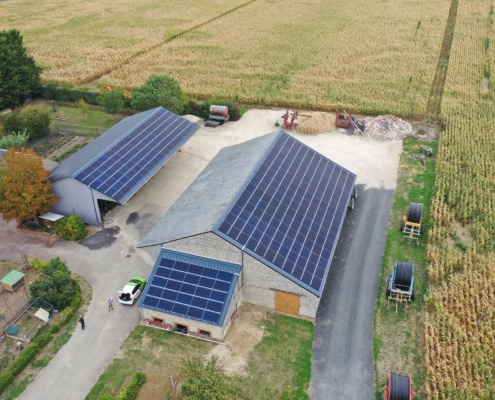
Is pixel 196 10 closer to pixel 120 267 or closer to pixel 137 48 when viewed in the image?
pixel 137 48

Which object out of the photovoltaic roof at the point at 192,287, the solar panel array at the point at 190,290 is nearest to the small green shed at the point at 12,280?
the photovoltaic roof at the point at 192,287

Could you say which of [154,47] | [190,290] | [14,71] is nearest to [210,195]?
[190,290]

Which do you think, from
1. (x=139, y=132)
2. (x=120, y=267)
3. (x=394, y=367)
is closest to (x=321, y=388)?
(x=394, y=367)

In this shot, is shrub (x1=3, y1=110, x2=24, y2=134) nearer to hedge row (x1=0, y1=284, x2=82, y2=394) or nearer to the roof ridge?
the roof ridge

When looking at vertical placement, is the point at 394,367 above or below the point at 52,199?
below

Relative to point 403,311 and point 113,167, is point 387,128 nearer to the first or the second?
point 403,311

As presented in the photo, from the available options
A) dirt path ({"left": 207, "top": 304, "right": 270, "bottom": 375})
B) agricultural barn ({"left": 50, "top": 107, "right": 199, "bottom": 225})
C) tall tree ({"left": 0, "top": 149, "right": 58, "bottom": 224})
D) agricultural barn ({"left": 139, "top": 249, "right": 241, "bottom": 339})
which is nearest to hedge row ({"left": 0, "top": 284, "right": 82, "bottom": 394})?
agricultural barn ({"left": 139, "top": 249, "right": 241, "bottom": 339})
